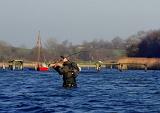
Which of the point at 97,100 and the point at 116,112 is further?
the point at 97,100

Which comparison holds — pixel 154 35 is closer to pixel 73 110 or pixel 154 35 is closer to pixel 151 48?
pixel 151 48

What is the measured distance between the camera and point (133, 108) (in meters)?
28.4

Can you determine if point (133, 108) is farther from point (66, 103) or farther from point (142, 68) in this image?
point (142, 68)

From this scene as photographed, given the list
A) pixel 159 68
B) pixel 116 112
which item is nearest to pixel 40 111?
pixel 116 112

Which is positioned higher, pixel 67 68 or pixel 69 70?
pixel 67 68

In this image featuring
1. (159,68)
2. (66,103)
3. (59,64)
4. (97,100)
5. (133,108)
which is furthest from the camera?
(159,68)

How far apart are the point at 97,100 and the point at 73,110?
638cm

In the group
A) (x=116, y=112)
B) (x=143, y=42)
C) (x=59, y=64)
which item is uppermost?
(x=143, y=42)

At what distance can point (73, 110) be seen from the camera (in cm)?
2733

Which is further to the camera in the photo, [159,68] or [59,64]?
[159,68]

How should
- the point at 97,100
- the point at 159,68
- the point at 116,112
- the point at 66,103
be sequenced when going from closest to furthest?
the point at 116,112 < the point at 66,103 < the point at 97,100 < the point at 159,68

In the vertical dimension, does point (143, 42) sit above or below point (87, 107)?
above

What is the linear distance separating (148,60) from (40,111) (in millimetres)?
136941

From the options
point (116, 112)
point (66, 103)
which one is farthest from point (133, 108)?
point (66, 103)
